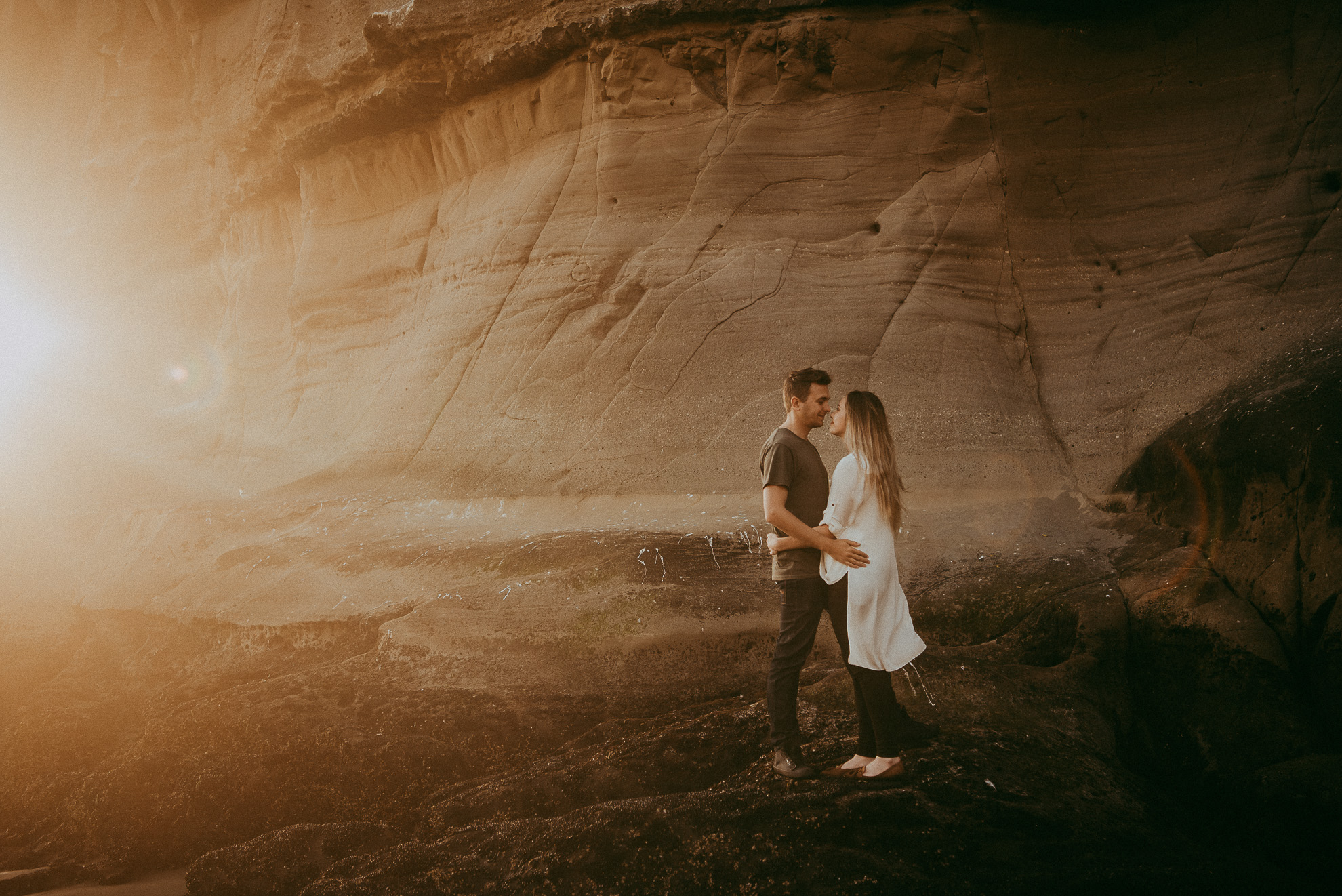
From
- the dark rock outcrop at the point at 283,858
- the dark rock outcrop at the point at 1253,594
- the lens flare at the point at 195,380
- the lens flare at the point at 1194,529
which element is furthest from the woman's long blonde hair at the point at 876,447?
the lens flare at the point at 195,380

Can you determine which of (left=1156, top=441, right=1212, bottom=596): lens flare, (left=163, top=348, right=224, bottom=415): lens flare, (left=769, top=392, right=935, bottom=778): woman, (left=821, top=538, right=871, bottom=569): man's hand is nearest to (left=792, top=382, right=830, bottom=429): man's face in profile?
(left=769, top=392, right=935, bottom=778): woman

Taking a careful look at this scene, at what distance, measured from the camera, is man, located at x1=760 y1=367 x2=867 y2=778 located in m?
3.06

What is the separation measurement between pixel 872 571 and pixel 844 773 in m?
0.82

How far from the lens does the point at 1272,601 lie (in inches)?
151

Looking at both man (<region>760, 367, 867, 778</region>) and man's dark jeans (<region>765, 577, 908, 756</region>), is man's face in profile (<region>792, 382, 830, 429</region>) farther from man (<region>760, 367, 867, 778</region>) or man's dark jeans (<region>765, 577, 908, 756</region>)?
man's dark jeans (<region>765, 577, 908, 756</region>)

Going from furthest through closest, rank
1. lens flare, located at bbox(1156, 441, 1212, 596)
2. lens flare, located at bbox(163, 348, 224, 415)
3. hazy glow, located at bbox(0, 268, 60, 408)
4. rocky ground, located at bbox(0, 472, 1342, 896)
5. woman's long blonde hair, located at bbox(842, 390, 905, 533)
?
hazy glow, located at bbox(0, 268, 60, 408) < lens flare, located at bbox(163, 348, 224, 415) < lens flare, located at bbox(1156, 441, 1212, 596) < woman's long blonde hair, located at bbox(842, 390, 905, 533) < rocky ground, located at bbox(0, 472, 1342, 896)

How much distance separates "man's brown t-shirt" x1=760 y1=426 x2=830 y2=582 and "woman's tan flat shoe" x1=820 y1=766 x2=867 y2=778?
2.51 ft

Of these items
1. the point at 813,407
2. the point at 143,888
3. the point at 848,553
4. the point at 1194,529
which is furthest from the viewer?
the point at 1194,529

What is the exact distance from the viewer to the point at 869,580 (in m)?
2.96

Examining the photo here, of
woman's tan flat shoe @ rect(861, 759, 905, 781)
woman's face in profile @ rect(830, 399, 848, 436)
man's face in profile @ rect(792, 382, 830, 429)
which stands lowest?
woman's tan flat shoe @ rect(861, 759, 905, 781)

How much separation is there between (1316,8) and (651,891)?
8.72 metres

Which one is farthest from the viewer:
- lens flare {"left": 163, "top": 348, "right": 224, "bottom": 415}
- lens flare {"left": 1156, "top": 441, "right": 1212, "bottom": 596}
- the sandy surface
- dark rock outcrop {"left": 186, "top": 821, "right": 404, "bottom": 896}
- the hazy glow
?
the hazy glow

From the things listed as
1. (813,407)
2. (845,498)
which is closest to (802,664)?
(845,498)

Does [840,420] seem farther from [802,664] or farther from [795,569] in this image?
[802,664]
